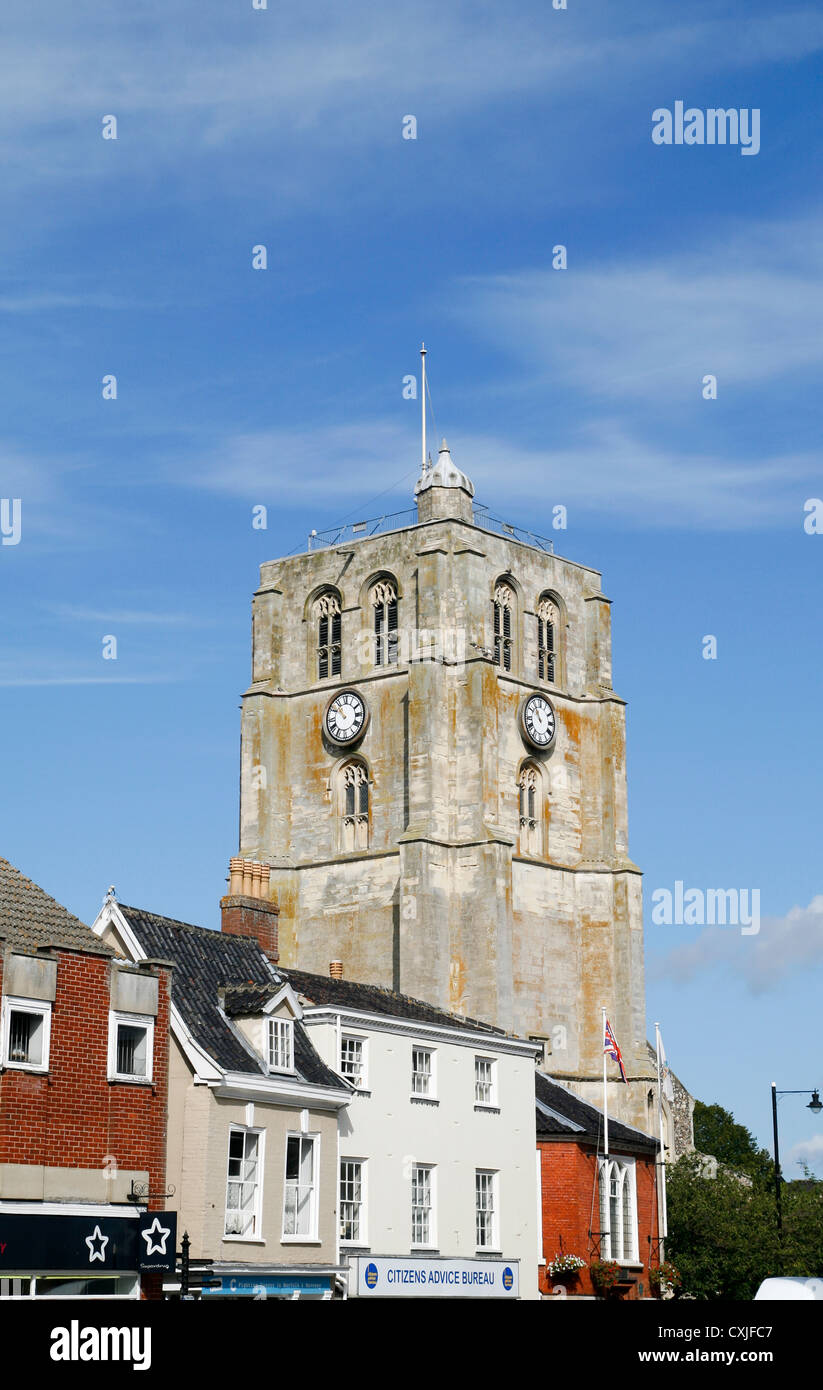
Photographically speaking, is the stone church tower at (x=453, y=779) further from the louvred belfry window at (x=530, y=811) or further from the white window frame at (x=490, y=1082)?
the white window frame at (x=490, y=1082)

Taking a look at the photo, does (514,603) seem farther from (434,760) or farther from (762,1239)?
(762,1239)

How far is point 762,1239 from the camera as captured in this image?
64.2m

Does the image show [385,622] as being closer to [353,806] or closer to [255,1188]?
[353,806]

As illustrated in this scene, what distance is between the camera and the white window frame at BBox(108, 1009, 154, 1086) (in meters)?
35.9

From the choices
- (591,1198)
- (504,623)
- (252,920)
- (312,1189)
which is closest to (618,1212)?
(591,1198)

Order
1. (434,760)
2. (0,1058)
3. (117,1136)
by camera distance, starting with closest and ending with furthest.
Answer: (0,1058) < (117,1136) < (434,760)

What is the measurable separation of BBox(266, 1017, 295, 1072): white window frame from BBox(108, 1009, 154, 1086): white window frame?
4.42m

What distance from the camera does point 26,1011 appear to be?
3425 centimetres

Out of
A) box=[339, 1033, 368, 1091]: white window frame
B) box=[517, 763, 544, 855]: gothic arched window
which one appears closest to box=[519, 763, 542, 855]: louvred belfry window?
box=[517, 763, 544, 855]: gothic arched window

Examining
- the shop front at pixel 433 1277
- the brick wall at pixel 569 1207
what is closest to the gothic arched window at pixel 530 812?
the brick wall at pixel 569 1207

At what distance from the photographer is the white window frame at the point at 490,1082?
48.7 m

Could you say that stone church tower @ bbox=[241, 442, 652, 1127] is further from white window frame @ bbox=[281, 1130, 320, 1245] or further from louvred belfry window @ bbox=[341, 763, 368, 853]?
white window frame @ bbox=[281, 1130, 320, 1245]

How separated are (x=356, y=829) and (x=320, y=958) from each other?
587 cm
